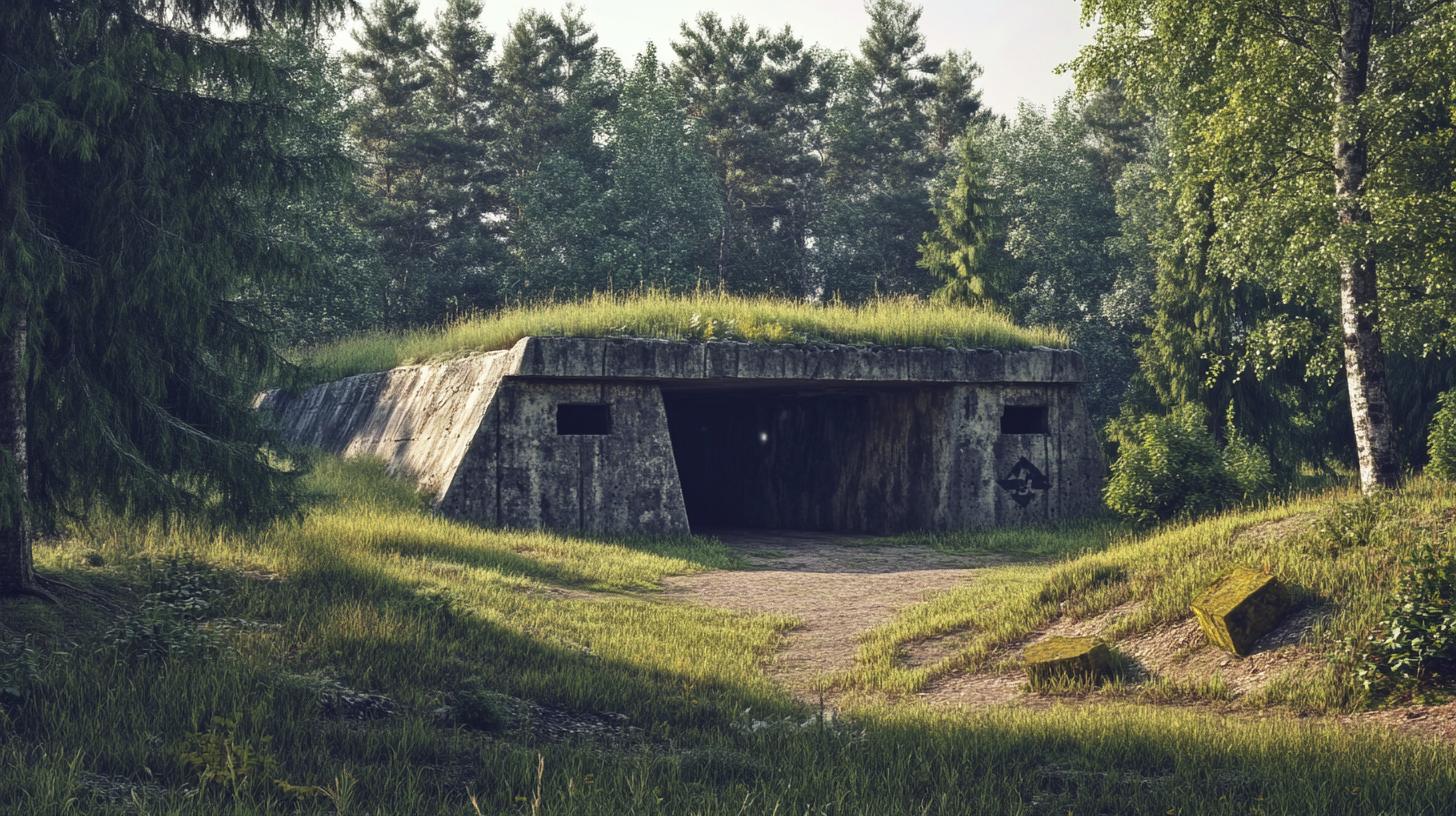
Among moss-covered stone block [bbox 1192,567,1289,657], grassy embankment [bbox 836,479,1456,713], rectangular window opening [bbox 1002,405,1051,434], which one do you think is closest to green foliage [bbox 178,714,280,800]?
grassy embankment [bbox 836,479,1456,713]

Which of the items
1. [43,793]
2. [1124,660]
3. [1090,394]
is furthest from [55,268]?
[1090,394]

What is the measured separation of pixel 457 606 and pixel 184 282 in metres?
2.95

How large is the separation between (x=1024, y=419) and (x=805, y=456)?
13.6ft

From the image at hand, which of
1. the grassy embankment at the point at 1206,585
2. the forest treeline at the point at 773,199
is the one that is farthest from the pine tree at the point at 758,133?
the grassy embankment at the point at 1206,585

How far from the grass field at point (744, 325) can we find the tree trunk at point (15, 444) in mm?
8585

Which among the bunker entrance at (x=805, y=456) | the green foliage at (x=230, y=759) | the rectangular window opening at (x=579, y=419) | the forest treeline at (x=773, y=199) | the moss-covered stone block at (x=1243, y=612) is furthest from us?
the forest treeline at (x=773, y=199)

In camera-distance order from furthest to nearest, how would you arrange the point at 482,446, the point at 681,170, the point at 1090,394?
the point at 681,170 < the point at 1090,394 < the point at 482,446

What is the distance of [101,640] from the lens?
726 centimetres

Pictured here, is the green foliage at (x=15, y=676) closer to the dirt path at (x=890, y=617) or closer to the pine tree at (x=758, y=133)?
the dirt path at (x=890, y=617)

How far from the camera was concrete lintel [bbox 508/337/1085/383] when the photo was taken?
1606 cm

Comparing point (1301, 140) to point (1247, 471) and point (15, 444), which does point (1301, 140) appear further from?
point (15, 444)

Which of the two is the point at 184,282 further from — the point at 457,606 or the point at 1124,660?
the point at 1124,660

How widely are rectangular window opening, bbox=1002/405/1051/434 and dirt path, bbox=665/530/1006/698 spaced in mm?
3298

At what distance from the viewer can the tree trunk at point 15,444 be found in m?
7.91
